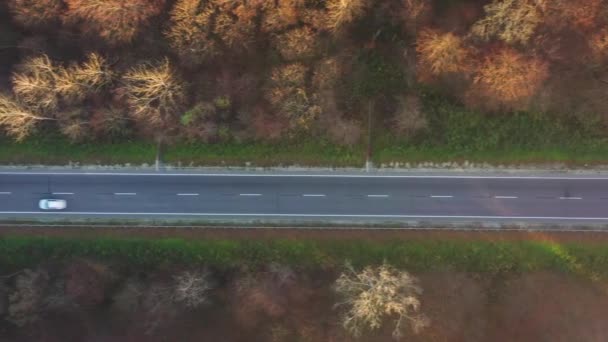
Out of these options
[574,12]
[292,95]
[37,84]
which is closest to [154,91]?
[37,84]

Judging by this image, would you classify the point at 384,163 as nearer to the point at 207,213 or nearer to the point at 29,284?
the point at 207,213

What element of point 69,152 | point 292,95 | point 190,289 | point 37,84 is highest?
point 37,84

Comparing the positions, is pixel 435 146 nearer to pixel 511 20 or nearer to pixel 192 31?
pixel 511 20

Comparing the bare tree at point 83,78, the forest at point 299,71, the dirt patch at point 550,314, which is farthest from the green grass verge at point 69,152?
the dirt patch at point 550,314

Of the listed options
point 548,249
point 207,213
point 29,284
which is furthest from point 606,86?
point 29,284

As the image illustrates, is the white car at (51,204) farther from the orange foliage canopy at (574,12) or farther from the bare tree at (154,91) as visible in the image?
the orange foliage canopy at (574,12)

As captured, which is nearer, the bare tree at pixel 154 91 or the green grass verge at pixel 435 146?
the bare tree at pixel 154 91
